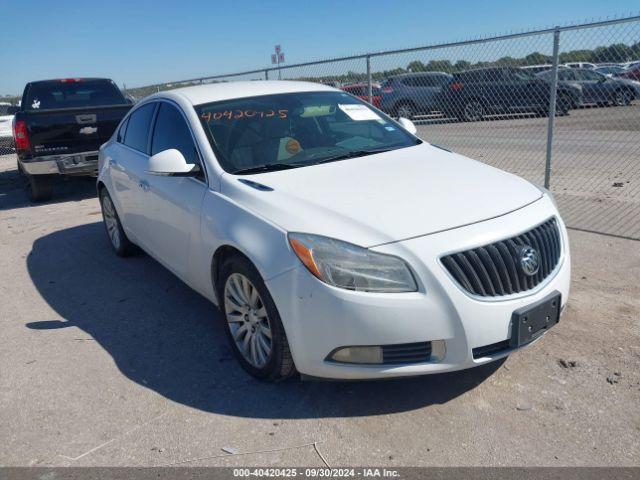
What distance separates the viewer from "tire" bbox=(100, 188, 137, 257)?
19.4ft

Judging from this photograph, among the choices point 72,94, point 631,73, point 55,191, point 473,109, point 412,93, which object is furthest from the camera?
point 412,93

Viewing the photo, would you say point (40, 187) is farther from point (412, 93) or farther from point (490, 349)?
point (490, 349)

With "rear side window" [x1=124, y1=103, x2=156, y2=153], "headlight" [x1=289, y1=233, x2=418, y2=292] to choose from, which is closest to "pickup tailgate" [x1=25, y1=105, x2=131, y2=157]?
"rear side window" [x1=124, y1=103, x2=156, y2=153]

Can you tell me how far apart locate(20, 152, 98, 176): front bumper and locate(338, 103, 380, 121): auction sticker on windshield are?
5.51 metres

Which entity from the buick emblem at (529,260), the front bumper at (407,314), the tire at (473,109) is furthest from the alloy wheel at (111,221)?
the tire at (473,109)

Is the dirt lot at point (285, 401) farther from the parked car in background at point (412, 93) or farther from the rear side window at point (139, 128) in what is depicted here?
the parked car in background at point (412, 93)

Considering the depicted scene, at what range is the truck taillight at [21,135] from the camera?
8695 mm

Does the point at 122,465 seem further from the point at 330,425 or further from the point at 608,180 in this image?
the point at 608,180

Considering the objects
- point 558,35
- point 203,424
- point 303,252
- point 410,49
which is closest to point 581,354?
point 303,252

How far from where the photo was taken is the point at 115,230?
611 centimetres

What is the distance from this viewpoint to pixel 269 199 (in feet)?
10.9

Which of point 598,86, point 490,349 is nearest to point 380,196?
point 490,349

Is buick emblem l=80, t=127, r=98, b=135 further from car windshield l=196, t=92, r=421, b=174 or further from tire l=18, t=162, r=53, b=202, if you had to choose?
car windshield l=196, t=92, r=421, b=174

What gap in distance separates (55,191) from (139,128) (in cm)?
652
